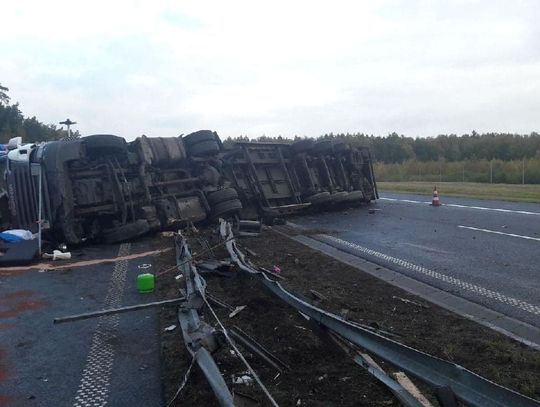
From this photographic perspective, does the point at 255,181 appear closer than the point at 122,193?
No

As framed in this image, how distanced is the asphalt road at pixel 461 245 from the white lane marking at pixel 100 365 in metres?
3.46

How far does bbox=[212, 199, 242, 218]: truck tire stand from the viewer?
1125 centimetres

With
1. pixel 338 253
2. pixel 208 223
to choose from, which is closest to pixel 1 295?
pixel 338 253

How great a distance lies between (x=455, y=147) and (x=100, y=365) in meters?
47.0

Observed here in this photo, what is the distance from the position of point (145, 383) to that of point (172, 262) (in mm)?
4328

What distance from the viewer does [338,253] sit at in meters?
8.20

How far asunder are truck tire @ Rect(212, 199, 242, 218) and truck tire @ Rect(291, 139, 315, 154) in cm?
335

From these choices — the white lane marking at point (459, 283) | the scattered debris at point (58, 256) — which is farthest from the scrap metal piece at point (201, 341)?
the scattered debris at point (58, 256)

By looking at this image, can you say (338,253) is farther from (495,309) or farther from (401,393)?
(401,393)

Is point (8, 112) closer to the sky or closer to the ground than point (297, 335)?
closer to the sky

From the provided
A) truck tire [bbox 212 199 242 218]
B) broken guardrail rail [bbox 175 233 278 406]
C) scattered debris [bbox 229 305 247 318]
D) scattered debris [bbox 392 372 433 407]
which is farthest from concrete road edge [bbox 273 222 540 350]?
truck tire [bbox 212 199 242 218]

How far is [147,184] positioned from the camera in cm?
1070

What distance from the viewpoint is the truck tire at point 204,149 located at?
1188 centimetres

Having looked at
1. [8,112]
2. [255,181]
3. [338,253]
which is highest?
[8,112]
